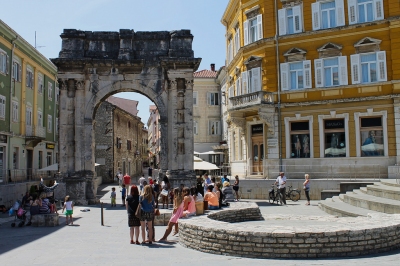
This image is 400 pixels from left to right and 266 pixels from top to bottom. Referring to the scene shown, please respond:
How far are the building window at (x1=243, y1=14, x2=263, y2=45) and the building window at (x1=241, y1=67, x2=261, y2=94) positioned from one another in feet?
7.54

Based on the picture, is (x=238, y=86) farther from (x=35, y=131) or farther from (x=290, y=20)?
(x=35, y=131)

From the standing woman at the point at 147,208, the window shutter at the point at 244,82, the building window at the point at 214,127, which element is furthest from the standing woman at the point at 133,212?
the building window at the point at 214,127

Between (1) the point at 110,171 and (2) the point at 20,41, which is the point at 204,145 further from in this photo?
(2) the point at 20,41

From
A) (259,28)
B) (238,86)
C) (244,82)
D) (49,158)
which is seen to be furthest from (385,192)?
(49,158)

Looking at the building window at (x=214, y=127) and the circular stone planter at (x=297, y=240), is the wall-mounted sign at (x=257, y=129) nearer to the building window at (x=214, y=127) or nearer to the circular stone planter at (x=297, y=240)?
the building window at (x=214, y=127)

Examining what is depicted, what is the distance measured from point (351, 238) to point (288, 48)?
2112 cm

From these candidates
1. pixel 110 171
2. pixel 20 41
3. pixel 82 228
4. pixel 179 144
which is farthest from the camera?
pixel 110 171

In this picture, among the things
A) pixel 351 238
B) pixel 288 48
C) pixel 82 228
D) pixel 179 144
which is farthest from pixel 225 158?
pixel 351 238

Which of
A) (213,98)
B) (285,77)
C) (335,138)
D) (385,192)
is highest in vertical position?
(213,98)

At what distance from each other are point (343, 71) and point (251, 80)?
6483 mm

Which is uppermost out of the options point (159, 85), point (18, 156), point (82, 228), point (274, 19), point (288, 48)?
point (274, 19)

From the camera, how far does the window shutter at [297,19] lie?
29094 millimetres

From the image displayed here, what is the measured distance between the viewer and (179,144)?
2316 centimetres

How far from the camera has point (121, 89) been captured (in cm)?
2358
